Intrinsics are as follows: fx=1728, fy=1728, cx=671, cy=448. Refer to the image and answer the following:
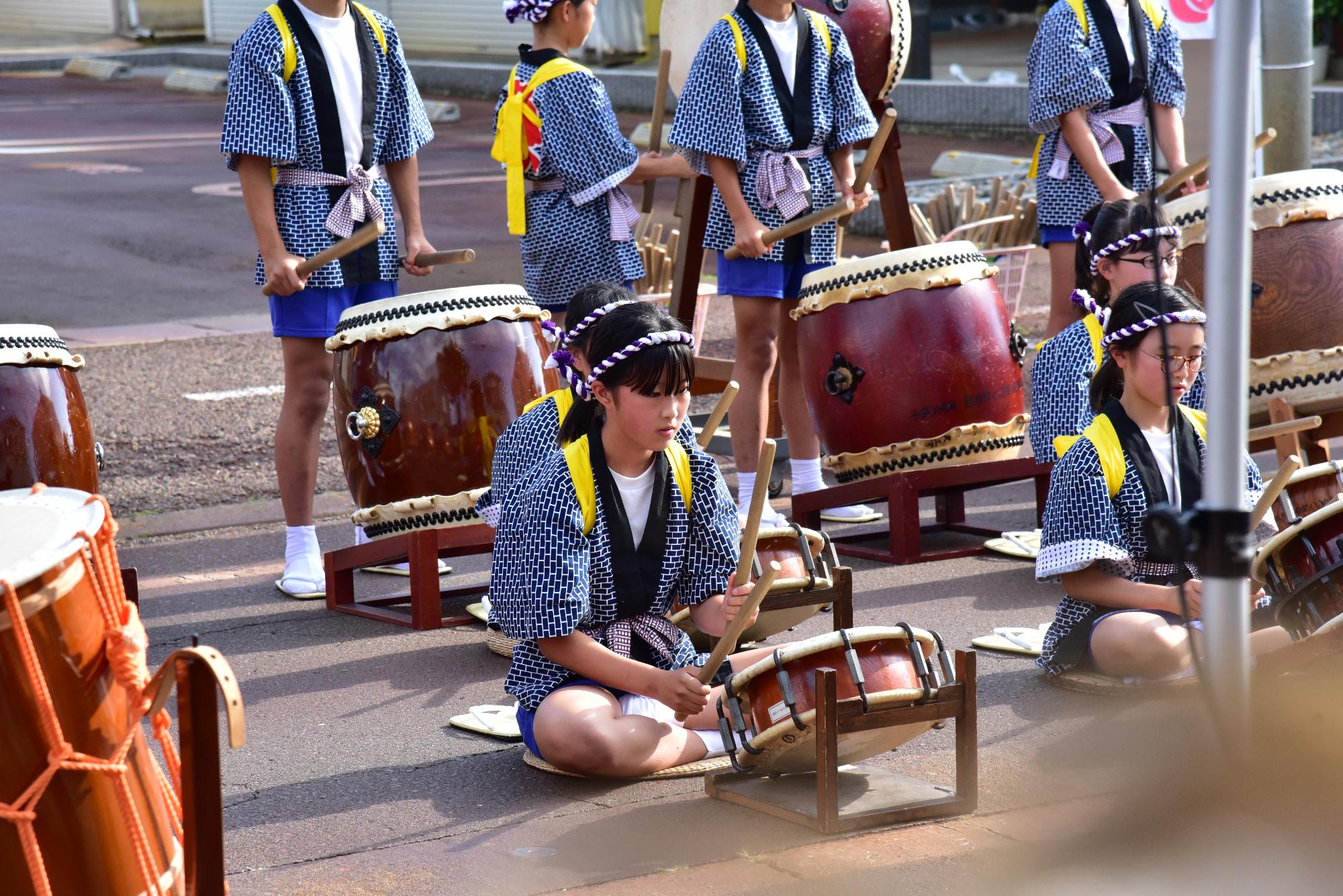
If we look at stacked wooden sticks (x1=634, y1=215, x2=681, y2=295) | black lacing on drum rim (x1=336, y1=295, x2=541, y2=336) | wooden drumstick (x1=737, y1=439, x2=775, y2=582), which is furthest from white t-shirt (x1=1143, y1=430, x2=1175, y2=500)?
stacked wooden sticks (x1=634, y1=215, x2=681, y2=295)

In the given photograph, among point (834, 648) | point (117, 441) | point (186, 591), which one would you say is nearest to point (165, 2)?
point (117, 441)

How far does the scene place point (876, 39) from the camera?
5.28 meters

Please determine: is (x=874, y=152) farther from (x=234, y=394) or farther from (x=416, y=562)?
(x=234, y=394)

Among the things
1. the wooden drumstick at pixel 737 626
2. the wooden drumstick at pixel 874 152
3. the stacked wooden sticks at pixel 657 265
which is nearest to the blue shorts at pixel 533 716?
the wooden drumstick at pixel 737 626

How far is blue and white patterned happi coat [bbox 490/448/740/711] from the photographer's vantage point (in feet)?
9.45

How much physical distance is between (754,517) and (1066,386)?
1361mm

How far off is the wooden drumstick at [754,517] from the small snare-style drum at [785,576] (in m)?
0.53

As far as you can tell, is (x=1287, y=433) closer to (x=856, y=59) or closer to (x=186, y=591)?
(x=856, y=59)

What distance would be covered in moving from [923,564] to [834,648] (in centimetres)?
171

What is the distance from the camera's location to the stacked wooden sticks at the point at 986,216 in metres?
7.04

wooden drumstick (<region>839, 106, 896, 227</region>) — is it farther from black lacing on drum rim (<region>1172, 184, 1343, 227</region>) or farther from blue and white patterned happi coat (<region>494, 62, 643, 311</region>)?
black lacing on drum rim (<region>1172, 184, 1343, 227</region>)

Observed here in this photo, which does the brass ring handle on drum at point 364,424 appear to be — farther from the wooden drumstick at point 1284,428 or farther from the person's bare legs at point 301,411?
the wooden drumstick at point 1284,428

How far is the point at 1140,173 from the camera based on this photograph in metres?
5.07

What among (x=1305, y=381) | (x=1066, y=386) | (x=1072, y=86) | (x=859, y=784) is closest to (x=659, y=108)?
(x=1072, y=86)
